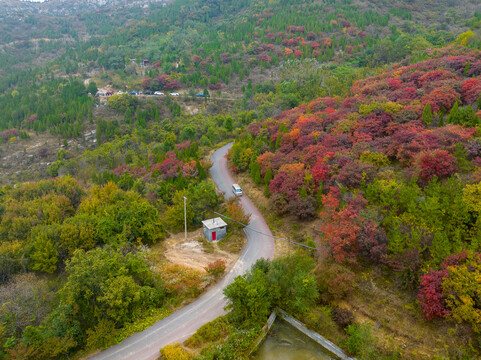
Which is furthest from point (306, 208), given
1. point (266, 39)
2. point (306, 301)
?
point (266, 39)

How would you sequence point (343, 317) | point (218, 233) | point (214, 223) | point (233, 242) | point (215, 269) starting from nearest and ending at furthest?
point (343, 317) < point (215, 269) < point (233, 242) < point (218, 233) < point (214, 223)

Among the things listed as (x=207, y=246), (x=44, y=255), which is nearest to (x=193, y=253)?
(x=207, y=246)

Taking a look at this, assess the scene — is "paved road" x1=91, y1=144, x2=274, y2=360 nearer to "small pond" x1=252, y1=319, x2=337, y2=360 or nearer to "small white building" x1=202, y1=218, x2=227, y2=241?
"small white building" x1=202, y1=218, x2=227, y2=241

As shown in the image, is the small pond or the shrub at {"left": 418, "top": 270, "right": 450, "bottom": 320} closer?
the shrub at {"left": 418, "top": 270, "right": 450, "bottom": 320}

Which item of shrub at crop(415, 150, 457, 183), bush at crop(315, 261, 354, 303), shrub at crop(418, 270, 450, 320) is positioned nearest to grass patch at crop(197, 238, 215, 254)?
bush at crop(315, 261, 354, 303)

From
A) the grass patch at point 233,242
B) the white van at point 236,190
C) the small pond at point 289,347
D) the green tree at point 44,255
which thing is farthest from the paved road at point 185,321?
the green tree at point 44,255

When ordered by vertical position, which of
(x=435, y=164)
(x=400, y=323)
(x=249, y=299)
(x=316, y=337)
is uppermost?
(x=435, y=164)

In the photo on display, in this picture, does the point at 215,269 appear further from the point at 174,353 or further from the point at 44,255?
the point at 44,255

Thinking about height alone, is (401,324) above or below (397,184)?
below
